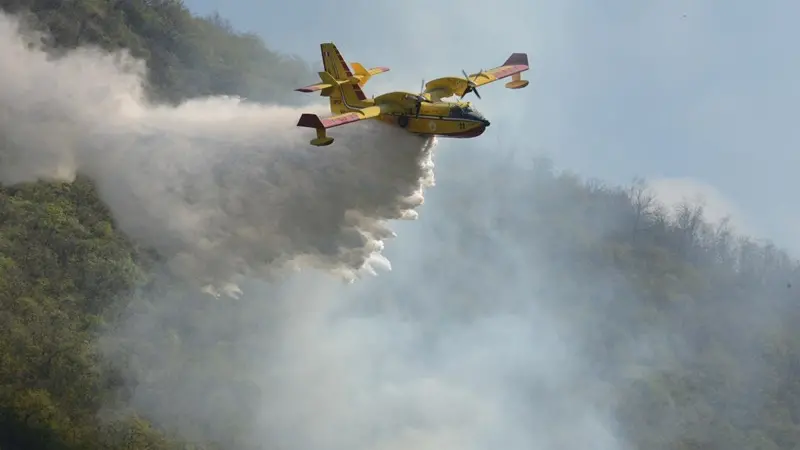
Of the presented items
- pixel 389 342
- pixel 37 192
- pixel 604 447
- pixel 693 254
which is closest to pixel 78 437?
pixel 37 192

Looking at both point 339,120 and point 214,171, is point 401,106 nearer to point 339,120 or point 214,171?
point 339,120

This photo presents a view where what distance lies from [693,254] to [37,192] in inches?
2477

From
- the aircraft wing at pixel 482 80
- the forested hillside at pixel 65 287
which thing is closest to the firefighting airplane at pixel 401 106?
the aircraft wing at pixel 482 80

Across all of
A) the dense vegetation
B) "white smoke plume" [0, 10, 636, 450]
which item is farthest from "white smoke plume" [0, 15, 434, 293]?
the dense vegetation

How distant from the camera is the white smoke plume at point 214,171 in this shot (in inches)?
1341

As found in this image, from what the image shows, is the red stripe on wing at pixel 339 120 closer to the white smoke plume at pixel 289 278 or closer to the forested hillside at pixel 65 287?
the white smoke plume at pixel 289 278

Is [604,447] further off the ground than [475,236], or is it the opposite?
[475,236]

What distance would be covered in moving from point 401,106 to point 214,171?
6962mm

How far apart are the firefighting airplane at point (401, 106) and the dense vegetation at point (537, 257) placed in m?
17.8

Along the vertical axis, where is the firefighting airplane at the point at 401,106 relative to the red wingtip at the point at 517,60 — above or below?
below

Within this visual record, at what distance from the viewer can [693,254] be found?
9925 centimetres

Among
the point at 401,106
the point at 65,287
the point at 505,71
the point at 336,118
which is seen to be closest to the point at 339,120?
the point at 336,118

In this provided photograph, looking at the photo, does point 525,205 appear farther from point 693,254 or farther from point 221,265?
point 221,265

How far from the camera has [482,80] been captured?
119ft
